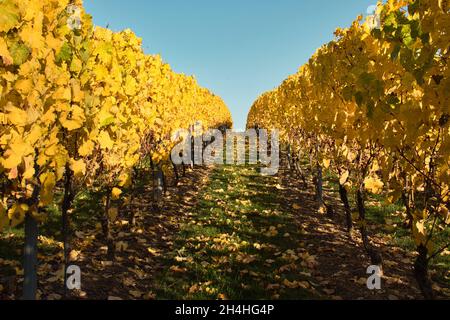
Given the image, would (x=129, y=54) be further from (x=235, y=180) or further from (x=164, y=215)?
(x=235, y=180)

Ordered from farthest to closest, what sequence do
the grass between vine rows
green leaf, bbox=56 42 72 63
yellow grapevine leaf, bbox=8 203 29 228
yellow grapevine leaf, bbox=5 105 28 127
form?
the grass between vine rows, green leaf, bbox=56 42 72 63, yellow grapevine leaf, bbox=8 203 29 228, yellow grapevine leaf, bbox=5 105 28 127

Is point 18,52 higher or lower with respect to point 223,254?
higher

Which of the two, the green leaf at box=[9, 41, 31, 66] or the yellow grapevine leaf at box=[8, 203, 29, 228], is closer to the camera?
the green leaf at box=[9, 41, 31, 66]

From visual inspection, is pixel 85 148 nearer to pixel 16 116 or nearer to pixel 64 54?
pixel 64 54

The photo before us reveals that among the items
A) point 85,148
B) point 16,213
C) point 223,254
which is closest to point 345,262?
point 223,254

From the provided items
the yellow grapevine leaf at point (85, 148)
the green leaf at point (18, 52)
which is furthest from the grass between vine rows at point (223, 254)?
the green leaf at point (18, 52)

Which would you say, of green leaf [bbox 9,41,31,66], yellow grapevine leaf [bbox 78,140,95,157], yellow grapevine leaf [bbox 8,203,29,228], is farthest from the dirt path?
green leaf [bbox 9,41,31,66]

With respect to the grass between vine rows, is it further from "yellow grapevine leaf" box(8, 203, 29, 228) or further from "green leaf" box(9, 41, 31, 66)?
"green leaf" box(9, 41, 31, 66)

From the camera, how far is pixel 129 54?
6137mm

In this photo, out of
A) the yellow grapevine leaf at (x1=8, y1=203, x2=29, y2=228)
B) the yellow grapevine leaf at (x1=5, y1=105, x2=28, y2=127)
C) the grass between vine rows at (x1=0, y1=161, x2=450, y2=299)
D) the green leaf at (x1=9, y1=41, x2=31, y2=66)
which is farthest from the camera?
the grass between vine rows at (x1=0, y1=161, x2=450, y2=299)

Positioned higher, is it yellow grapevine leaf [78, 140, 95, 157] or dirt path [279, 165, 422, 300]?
yellow grapevine leaf [78, 140, 95, 157]

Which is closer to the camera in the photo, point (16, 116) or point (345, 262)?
point (16, 116)

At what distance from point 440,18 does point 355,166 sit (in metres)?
4.07
